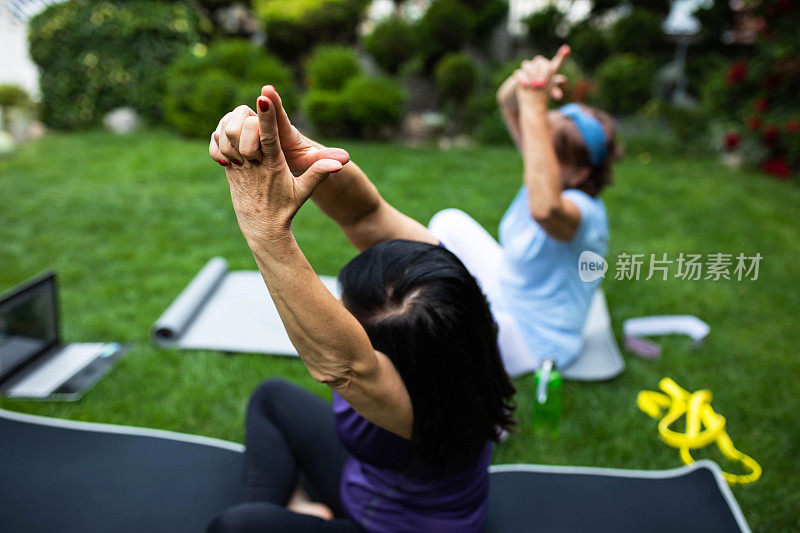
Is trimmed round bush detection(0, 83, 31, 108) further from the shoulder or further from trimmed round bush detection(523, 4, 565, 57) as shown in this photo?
the shoulder

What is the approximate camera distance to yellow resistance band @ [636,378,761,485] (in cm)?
236

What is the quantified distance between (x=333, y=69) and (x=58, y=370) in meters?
5.33

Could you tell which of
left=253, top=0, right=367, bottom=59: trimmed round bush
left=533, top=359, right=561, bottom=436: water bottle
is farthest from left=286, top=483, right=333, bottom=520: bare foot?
left=253, top=0, right=367, bottom=59: trimmed round bush

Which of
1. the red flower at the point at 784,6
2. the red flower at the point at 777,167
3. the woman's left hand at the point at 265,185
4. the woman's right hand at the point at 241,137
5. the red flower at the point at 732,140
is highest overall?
the woman's right hand at the point at 241,137

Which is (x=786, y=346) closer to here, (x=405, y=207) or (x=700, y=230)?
(x=700, y=230)

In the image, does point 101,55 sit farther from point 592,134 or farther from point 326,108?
point 592,134

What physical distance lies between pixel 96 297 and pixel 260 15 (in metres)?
6.23

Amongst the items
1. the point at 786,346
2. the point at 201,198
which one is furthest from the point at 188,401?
the point at 786,346

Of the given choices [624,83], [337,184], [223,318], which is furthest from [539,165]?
[624,83]

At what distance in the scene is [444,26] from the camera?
8078 mm

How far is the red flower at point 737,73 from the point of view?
6.57 m

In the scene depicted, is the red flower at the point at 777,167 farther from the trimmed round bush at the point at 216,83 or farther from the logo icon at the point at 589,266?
the trimmed round bush at the point at 216,83

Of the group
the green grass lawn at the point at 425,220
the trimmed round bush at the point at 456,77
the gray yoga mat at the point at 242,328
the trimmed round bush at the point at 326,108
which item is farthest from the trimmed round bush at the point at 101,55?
the gray yoga mat at the point at 242,328

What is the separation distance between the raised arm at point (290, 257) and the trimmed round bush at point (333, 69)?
6.55 meters
